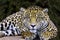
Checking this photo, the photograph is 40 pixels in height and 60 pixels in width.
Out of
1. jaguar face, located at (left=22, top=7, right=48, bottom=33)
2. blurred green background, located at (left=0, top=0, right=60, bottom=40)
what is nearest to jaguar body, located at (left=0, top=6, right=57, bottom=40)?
jaguar face, located at (left=22, top=7, right=48, bottom=33)

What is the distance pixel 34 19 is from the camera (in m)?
6.93

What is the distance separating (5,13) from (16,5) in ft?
1.24

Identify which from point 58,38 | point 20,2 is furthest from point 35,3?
point 58,38

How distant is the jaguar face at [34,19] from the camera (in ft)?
22.4

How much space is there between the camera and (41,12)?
23.5 ft

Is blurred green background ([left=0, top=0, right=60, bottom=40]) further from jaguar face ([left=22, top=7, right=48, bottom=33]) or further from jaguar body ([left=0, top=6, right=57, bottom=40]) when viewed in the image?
jaguar face ([left=22, top=7, right=48, bottom=33])

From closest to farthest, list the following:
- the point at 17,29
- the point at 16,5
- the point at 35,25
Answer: the point at 35,25 → the point at 17,29 → the point at 16,5

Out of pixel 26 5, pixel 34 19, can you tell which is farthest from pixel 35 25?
pixel 26 5

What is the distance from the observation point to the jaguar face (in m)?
6.84

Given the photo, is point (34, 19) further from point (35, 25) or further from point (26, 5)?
point (26, 5)

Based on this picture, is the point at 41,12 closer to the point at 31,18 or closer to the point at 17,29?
the point at 31,18

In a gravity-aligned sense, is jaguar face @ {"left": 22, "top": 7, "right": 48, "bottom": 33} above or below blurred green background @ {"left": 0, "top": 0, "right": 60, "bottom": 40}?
above

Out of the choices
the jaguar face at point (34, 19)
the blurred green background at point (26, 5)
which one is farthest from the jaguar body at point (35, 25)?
the blurred green background at point (26, 5)

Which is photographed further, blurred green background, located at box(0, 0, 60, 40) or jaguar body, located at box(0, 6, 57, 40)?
blurred green background, located at box(0, 0, 60, 40)
